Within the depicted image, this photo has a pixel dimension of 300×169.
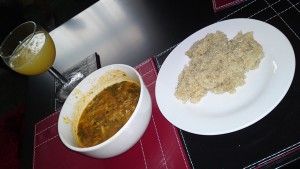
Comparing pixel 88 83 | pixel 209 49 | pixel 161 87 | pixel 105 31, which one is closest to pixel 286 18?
pixel 209 49

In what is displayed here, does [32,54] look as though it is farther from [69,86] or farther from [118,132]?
[118,132]

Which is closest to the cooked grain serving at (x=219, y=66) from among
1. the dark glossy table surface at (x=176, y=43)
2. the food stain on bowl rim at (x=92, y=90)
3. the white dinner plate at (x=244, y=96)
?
the white dinner plate at (x=244, y=96)

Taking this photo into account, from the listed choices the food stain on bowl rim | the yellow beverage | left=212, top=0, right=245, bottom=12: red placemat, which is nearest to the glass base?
the yellow beverage

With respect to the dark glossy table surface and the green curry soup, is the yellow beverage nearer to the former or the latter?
the dark glossy table surface

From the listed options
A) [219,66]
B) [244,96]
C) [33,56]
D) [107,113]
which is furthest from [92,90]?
[244,96]

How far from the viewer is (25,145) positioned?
164cm

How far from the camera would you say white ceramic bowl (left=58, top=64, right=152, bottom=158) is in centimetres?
108

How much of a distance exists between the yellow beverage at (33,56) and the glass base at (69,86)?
16 cm

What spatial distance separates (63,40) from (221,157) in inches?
60.4

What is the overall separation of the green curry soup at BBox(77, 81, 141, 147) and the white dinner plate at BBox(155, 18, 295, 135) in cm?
15

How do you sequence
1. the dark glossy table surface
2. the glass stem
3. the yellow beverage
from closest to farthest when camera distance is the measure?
1. the dark glossy table surface
2. the yellow beverage
3. the glass stem

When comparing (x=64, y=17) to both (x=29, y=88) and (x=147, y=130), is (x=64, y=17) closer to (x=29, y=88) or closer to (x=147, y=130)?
(x=29, y=88)

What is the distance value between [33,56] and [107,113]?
675 millimetres

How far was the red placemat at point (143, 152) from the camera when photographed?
3.75ft
